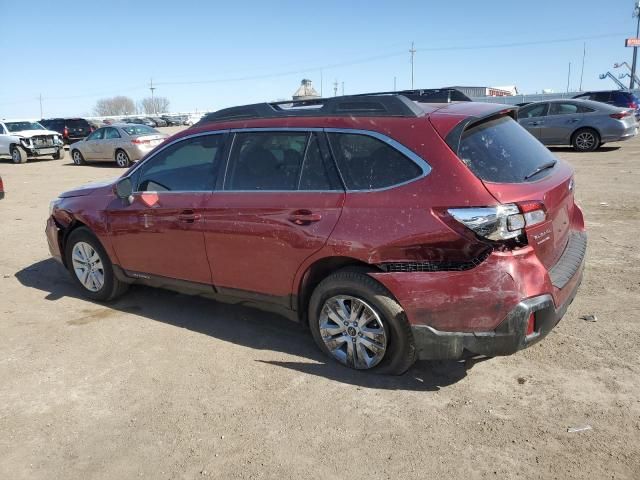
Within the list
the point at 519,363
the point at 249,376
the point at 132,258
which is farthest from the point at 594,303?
the point at 132,258

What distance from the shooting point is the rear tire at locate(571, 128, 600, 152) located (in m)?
15.5

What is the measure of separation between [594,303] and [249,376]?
3005 millimetres

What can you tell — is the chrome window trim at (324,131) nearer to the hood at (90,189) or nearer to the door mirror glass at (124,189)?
the door mirror glass at (124,189)

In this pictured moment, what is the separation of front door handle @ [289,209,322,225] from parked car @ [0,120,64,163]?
2194 centimetres

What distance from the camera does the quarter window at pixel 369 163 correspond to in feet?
10.7

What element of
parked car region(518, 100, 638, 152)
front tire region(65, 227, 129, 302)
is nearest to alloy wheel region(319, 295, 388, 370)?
front tire region(65, 227, 129, 302)

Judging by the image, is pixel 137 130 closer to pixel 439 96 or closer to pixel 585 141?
pixel 585 141

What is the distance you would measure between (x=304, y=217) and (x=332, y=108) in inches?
31.3

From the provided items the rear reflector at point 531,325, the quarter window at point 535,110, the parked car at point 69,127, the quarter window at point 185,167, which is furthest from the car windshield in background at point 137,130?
the rear reflector at point 531,325

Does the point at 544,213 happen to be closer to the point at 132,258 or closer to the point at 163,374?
the point at 163,374

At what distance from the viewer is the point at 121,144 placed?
18016 millimetres

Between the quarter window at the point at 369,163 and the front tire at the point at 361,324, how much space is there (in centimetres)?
61

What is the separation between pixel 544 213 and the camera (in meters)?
3.16

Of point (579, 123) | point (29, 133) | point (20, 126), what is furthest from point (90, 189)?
point (20, 126)
